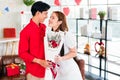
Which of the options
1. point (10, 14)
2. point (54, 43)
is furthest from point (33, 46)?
point (10, 14)

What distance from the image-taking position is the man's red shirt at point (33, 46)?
2.05 m

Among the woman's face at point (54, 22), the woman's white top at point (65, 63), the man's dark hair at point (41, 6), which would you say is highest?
the man's dark hair at point (41, 6)

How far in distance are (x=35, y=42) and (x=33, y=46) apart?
0.04 metres

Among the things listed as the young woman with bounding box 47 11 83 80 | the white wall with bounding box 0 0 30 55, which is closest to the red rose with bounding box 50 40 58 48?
the young woman with bounding box 47 11 83 80

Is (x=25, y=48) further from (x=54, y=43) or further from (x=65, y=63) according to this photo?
(x=65, y=63)

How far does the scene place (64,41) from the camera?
2029mm

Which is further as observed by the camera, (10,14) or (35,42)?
(10,14)

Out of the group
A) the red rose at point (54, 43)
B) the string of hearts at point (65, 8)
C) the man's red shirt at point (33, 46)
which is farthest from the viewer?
the string of hearts at point (65, 8)

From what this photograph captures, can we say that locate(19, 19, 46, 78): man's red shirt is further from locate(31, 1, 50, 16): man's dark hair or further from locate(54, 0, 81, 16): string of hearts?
locate(54, 0, 81, 16): string of hearts

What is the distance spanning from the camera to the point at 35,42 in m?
2.06

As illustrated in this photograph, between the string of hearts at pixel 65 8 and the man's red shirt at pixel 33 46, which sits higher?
the string of hearts at pixel 65 8

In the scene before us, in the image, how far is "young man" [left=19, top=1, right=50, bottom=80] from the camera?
2029mm

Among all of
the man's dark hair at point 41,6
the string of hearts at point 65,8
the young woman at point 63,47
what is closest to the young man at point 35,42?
the man's dark hair at point 41,6

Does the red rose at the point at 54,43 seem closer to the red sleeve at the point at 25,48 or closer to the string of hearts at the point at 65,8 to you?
the red sleeve at the point at 25,48
